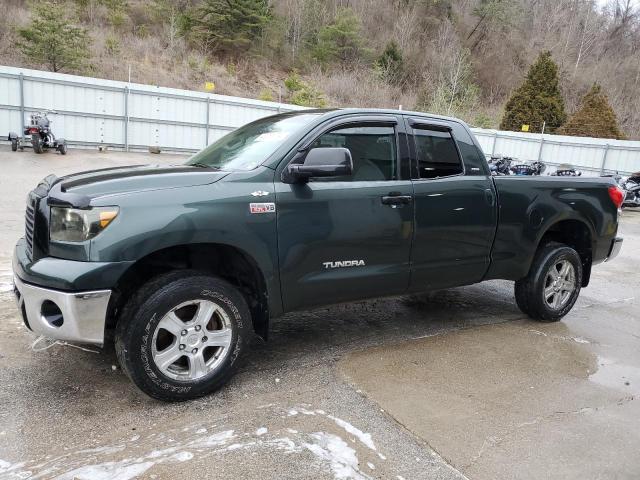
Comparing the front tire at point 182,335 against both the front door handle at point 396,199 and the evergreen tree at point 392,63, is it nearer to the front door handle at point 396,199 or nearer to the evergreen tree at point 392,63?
the front door handle at point 396,199

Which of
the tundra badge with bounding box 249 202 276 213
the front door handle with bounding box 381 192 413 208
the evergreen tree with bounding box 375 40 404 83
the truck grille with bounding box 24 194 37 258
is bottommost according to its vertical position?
the truck grille with bounding box 24 194 37 258

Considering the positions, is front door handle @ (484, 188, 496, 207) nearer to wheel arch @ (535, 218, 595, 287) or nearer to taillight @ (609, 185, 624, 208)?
wheel arch @ (535, 218, 595, 287)

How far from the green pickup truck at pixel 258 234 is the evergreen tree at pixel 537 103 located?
99.0ft

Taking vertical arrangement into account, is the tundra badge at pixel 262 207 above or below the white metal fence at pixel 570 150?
below

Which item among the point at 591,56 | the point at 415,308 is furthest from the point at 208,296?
the point at 591,56

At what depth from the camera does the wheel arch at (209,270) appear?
3.29 meters

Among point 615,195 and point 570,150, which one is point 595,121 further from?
point 615,195

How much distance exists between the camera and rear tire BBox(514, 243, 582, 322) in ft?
16.6

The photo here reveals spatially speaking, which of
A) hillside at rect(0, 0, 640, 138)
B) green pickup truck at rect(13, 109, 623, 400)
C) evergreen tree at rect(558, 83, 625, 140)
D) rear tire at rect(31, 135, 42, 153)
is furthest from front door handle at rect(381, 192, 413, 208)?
evergreen tree at rect(558, 83, 625, 140)

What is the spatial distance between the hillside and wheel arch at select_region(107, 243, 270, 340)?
83.7 ft

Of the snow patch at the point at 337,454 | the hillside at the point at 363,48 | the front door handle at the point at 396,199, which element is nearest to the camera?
the snow patch at the point at 337,454

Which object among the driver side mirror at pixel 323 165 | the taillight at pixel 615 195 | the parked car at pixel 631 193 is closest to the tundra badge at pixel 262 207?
the driver side mirror at pixel 323 165

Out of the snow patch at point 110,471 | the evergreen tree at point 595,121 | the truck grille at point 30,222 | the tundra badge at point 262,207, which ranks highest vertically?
the evergreen tree at point 595,121

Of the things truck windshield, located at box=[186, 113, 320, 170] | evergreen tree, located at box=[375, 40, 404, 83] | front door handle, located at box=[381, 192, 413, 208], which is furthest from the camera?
evergreen tree, located at box=[375, 40, 404, 83]
